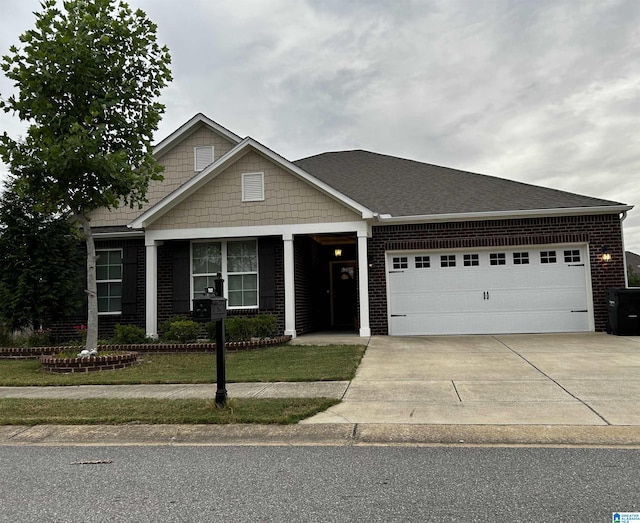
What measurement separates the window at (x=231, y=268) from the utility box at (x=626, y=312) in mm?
8938

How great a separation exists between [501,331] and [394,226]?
391 cm

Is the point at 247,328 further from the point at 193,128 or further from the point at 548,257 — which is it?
the point at 548,257

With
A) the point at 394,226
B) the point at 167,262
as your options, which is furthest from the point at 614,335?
the point at 167,262

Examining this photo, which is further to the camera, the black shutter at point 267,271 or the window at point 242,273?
the window at point 242,273

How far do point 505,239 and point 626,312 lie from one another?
3.23 m

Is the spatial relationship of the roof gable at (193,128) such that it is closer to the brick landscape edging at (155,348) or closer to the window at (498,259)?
the brick landscape edging at (155,348)

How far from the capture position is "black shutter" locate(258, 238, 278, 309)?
13.8m

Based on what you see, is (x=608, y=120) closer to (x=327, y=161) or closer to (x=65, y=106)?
(x=327, y=161)

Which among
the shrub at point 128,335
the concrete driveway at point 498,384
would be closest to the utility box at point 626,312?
the concrete driveway at point 498,384

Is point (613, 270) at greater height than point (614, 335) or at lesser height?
greater

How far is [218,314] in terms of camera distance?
5.96 m

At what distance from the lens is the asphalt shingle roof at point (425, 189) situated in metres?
13.6

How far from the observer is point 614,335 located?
1234 centimetres

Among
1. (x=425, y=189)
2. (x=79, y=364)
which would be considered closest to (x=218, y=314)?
(x=79, y=364)
